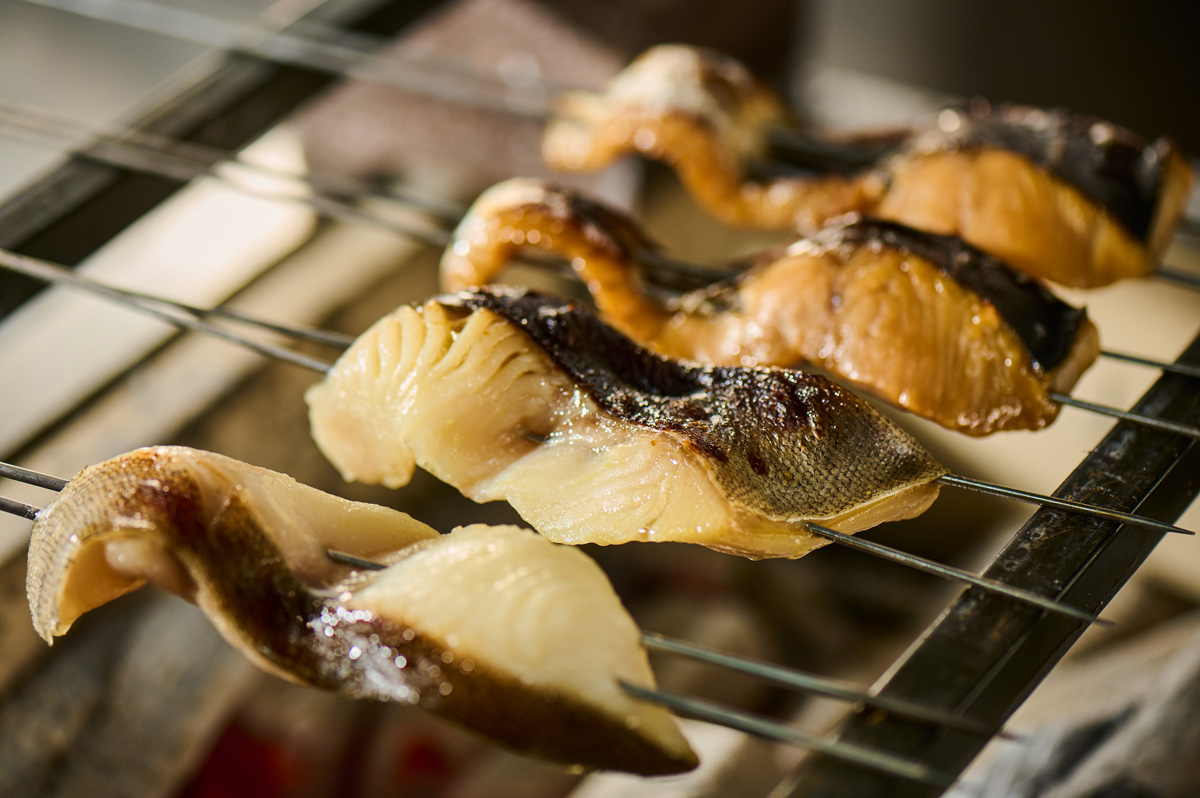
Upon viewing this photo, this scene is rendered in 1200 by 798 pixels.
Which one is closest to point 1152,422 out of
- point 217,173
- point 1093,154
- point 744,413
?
point 744,413

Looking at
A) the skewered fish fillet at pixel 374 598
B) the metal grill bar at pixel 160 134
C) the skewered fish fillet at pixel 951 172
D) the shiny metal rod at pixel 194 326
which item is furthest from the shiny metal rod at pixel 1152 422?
the metal grill bar at pixel 160 134

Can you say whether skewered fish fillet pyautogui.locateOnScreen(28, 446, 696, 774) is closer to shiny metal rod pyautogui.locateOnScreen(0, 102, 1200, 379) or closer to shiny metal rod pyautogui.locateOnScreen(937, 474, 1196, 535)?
shiny metal rod pyautogui.locateOnScreen(937, 474, 1196, 535)

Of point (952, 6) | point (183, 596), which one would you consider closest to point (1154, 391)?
point (183, 596)

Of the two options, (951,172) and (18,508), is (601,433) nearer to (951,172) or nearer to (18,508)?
(18,508)

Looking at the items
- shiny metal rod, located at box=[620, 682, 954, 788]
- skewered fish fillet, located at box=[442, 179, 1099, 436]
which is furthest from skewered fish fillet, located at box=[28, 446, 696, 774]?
skewered fish fillet, located at box=[442, 179, 1099, 436]

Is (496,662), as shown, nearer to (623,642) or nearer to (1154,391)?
(623,642)

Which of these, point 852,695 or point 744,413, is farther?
point 744,413
